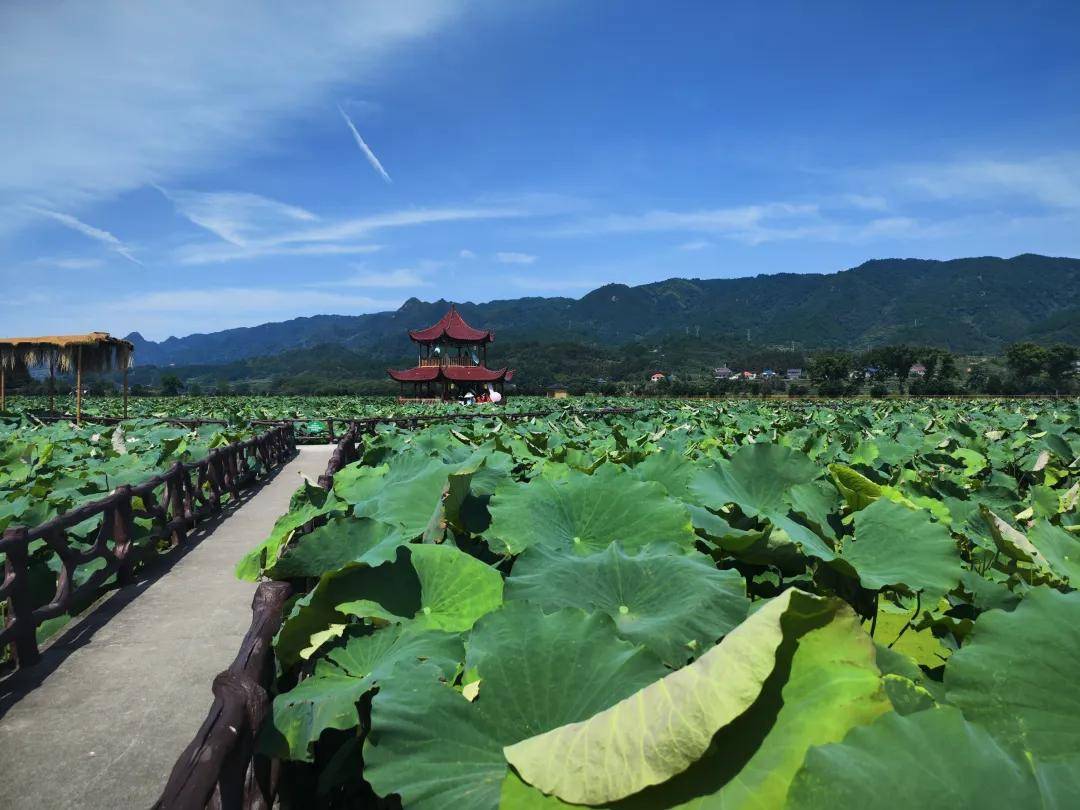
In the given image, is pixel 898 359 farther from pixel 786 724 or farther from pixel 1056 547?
pixel 786 724

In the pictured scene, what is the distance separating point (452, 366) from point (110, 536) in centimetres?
3327

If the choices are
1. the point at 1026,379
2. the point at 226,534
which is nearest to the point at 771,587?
the point at 226,534

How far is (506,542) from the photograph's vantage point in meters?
1.57

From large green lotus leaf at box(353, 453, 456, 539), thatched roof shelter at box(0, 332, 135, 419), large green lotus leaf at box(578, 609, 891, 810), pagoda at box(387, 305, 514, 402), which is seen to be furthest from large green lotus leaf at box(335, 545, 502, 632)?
pagoda at box(387, 305, 514, 402)

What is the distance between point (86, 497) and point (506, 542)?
18.0 feet

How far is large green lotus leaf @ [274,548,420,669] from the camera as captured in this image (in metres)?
1.32

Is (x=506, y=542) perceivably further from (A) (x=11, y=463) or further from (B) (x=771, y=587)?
(A) (x=11, y=463)

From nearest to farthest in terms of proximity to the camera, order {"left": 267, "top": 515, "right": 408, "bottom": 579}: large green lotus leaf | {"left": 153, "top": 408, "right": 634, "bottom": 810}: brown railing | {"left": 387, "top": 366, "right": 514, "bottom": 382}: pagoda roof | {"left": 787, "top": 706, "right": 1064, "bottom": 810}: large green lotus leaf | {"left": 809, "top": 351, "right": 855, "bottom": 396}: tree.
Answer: {"left": 787, "top": 706, "right": 1064, "bottom": 810}: large green lotus leaf < {"left": 153, "top": 408, "right": 634, "bottom": 810}: brown railing < {"left": 267, "top": 515, "right": 408, "bottom": 579}: large green lotus leaf < {"left": 387, "top": 366, "right": 514, "bottom": 382}: pagoda roof < {"left": 809, "top": 351, "right": 855, "bottom": 396}: tree

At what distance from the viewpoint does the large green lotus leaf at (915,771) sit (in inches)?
20.9

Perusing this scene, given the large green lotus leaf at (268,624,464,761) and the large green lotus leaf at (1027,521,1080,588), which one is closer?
the large green lotus leaf at (268,624,464,761)

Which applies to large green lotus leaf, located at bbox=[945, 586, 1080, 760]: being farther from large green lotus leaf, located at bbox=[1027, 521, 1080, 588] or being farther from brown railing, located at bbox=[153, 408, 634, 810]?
brown railing, located at bbox=[153, 408, 634, 810]

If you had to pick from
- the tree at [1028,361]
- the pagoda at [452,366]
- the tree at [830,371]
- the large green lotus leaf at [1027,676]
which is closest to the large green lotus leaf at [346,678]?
the large green lotus leaf at [1027,676]

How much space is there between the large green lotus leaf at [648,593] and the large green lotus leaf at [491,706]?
12 centimetres

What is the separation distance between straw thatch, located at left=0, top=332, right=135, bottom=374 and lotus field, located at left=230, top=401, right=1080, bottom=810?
1457 centimetres
